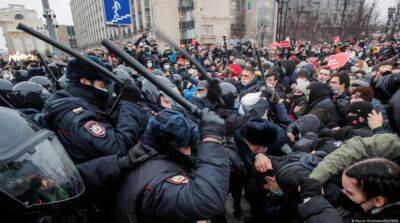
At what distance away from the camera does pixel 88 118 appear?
2102 millimetres

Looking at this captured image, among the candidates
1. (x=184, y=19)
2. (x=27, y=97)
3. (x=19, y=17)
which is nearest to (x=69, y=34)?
(x=19, y=17)

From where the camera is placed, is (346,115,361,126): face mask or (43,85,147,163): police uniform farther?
(346,115,361,126): face mask

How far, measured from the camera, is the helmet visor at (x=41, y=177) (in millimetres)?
1140

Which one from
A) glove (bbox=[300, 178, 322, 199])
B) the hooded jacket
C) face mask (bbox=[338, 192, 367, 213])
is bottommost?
the hooded jacket

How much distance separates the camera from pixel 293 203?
7.70ft

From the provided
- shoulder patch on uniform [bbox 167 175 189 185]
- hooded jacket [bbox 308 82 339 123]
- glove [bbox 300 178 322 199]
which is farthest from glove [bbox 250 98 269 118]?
shoulder patch on uniform [bbox 167 175 189 185]

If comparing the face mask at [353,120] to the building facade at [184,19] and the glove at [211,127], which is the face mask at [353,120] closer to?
the glove at [211,127]

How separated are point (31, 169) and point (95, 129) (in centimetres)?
86

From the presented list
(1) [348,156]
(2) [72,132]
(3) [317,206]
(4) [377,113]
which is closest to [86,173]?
(2) [72,132]

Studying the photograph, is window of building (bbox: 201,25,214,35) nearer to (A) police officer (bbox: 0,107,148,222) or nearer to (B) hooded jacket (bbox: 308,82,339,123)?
(B) hooded jacket (bbox: 308,82,339,123)

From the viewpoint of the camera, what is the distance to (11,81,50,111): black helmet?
3.67 metres

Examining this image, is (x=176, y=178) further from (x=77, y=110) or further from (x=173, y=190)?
(x=77, y=110)

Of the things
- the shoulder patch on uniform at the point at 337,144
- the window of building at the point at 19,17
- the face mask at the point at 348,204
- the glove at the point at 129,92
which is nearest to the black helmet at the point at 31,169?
the glove at the point at 129,92

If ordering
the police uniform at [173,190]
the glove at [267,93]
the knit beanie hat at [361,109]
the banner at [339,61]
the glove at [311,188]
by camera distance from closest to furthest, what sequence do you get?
the police uniform at [173,190], the glove at [311,188], the knit beanie hat at [361,109], the glove at [267,93], the banner at [339,61]
